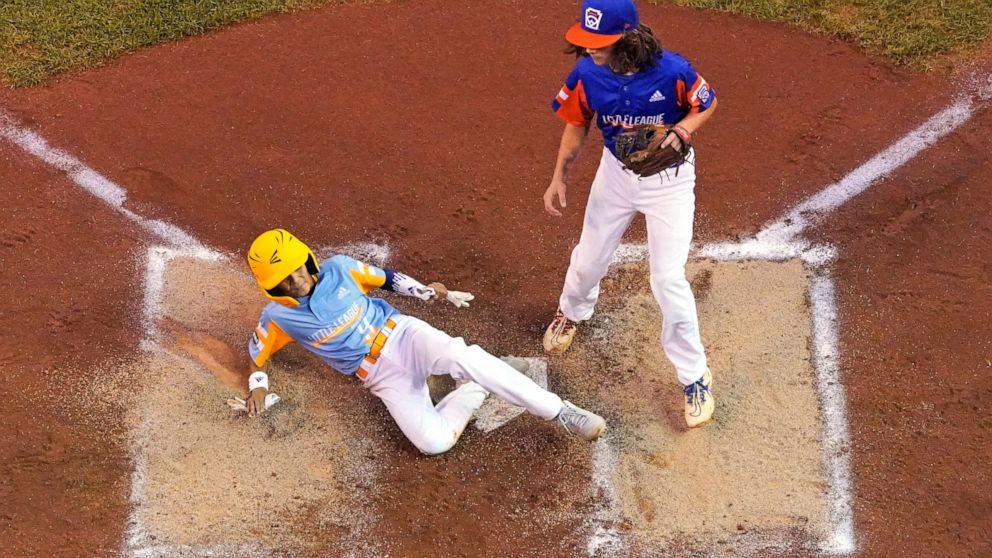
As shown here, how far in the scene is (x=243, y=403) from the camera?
6.00 metres

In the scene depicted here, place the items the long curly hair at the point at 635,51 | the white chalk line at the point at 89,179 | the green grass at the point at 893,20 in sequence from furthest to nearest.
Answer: the green grass at the point at 893,20
the white chalk line at the point at 89,179
the long curly hair at the point at 635,51

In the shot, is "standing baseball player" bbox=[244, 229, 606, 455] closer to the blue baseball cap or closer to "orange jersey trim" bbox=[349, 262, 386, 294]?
"orange jersey trim" bbox=[349, 262, 386, 294]

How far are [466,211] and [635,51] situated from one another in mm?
2338

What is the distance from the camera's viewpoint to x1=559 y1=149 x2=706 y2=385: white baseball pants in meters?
5.45

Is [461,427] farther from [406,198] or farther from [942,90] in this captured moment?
[942,90]

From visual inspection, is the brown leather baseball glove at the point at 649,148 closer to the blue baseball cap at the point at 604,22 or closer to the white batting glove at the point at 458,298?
the blue baseball cap at the point at 604,22

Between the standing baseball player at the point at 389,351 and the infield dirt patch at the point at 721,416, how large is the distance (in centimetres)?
43

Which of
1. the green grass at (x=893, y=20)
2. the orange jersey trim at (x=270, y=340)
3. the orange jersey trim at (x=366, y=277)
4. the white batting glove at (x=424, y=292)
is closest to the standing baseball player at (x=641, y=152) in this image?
the white batting glove at (x=424, y=292)

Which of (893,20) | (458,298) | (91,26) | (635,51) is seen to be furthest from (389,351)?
(893,20)

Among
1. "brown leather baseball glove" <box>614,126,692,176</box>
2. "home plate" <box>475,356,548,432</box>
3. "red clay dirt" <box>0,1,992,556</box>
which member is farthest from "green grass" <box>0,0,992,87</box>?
"home plate" <box>475,356,548,432</box>

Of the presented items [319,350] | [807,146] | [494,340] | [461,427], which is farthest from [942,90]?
[319,350]

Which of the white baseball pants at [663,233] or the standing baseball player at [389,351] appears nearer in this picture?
the white baseball pants at [663,233]

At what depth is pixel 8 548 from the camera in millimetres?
5699

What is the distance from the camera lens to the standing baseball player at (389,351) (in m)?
5.64
